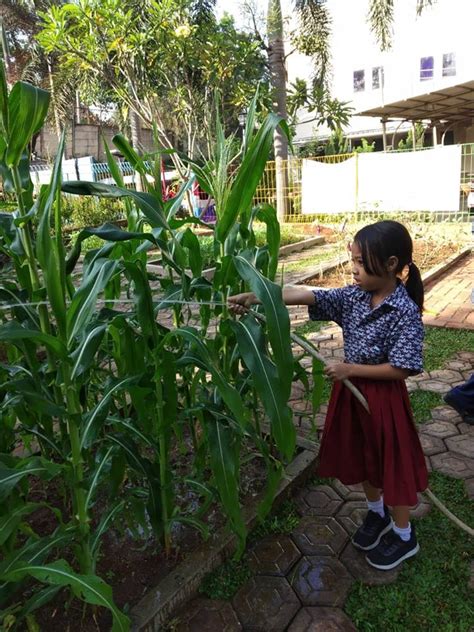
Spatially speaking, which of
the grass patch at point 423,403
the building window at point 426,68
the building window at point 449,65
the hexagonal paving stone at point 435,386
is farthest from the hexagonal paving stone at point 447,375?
the building window at point 426,68

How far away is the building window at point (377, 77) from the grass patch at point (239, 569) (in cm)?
2341

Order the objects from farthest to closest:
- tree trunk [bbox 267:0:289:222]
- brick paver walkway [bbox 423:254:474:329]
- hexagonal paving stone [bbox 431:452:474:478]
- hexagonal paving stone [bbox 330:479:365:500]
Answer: tree trunk [bbox 267:0:289:222] → brick paver walkway [bbox 423:254:474:329] → hexagonal paving stone [bbox 431:452:474:478] → hexagonal paving stone [bbox 330:479:365:500]

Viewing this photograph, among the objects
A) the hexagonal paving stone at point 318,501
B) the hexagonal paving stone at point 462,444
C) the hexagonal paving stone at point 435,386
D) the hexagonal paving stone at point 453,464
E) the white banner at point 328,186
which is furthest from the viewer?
the white banner at point 328,186

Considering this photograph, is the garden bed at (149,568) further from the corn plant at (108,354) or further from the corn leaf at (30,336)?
the corn leaf at (30,336)

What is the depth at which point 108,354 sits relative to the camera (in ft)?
7.06

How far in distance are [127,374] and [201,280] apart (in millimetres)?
490

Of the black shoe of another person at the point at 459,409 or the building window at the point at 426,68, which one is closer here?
the black shoe of another person at the point at 459,409

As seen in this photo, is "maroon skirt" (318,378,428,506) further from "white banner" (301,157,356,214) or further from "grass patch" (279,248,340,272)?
"white banner" (301,157,356,214)

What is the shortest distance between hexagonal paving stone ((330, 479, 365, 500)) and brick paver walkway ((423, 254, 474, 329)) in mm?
2833

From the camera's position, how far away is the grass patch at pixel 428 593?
67.5 inches

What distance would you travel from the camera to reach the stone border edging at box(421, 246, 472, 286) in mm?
6454

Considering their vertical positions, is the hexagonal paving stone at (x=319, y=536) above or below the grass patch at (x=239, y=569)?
below

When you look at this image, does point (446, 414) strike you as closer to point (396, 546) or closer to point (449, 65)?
point (396, 546)

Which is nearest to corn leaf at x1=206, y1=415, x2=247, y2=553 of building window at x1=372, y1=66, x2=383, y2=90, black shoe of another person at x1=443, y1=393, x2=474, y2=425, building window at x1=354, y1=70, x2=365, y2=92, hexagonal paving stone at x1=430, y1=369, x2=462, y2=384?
black shoe of another person at x1=443, y1=393, x2=474, y2=425
